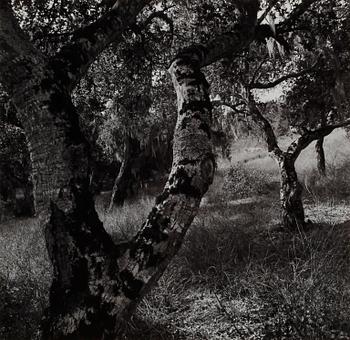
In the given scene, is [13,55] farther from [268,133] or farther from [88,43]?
[268,133]

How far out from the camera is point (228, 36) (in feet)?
12.5

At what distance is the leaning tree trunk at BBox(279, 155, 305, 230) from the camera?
784 cm

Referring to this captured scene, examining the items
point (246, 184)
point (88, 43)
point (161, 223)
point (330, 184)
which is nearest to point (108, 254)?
point (161, 223)

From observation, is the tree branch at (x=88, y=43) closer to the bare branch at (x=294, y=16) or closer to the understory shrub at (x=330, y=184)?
the bare branch at (x=294, y=16)

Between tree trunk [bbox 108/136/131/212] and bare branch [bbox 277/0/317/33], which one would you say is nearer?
bare branch [bbox 277/0/317/33]

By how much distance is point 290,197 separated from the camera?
7949mm

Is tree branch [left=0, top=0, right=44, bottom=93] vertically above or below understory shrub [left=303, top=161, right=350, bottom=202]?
above

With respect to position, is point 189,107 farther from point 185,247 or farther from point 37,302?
point 185,247

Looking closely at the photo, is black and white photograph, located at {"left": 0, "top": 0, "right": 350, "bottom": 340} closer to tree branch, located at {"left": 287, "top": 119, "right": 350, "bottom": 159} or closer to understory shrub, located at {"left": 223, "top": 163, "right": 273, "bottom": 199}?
tree branch, located at {"left": 287, "top": 119, "right": 350, "bottom": 159}

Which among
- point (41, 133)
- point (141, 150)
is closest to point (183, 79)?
point (41, 133)

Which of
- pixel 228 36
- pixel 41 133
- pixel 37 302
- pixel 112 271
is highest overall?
pixel 228 36

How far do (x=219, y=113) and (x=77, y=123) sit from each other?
1216 centimetres

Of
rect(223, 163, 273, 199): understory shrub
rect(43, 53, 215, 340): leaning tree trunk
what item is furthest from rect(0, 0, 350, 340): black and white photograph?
rect(223, 163, 273, 199): understory shrub

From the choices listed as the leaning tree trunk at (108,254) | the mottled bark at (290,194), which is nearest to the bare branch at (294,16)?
the mottled bark at (290,194)
